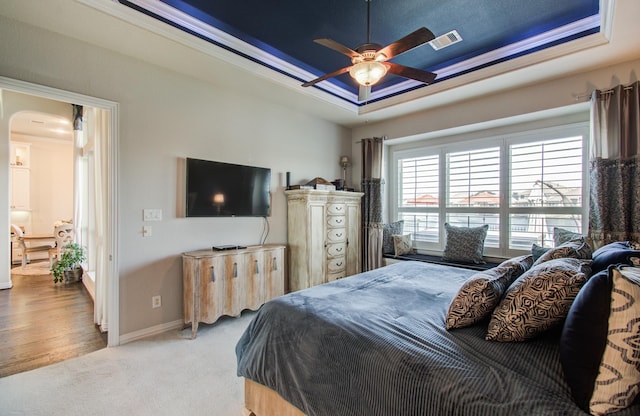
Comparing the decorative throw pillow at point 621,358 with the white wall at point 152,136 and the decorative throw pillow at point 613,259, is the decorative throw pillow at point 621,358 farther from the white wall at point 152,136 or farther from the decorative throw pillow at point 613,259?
the white wall at point 152,136

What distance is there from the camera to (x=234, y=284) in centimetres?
315

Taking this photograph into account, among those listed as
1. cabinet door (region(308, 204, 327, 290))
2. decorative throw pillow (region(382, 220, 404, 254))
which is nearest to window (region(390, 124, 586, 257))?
decorative throw pillow (region(382, 220, 404, 254))

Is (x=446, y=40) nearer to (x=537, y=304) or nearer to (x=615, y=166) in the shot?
(x=615, y=166)

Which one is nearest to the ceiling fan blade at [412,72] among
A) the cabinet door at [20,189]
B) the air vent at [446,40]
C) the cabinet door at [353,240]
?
the air vent at [446,40]

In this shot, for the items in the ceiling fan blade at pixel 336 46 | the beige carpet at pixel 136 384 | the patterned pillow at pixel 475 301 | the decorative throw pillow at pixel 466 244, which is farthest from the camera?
the decorative throw pillow at pixel 466 244

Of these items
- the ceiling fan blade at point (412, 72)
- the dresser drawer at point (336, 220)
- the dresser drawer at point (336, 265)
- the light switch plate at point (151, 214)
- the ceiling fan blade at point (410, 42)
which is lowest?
the dresser drawer at point (336, 265)

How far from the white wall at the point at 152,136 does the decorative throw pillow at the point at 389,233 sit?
6.60 feet

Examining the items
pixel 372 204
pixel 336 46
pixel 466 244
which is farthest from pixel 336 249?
pixel 336 46

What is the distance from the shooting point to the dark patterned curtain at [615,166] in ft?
8.83

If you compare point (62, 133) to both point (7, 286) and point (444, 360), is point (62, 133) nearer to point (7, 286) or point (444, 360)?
point (7, 286)

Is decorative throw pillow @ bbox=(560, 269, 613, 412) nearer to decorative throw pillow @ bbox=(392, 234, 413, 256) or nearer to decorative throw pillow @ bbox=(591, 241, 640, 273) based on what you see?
decorative throw pillow @ bbox=(591, 241, 640, 273)

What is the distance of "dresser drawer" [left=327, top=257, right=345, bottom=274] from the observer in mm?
4155

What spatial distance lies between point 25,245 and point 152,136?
18.3ft

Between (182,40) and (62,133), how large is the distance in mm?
5964
